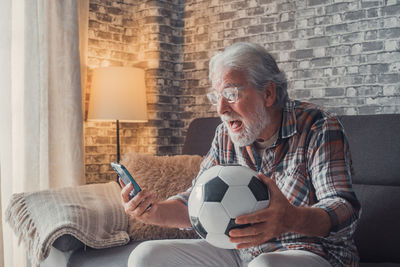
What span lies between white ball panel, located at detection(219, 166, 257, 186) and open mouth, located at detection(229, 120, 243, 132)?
34 centimetres

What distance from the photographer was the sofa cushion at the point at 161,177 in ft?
7.70

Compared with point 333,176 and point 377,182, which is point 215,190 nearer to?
point 333,176

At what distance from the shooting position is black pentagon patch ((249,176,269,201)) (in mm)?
1289

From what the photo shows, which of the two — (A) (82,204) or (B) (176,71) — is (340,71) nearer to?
(B) (176,71)

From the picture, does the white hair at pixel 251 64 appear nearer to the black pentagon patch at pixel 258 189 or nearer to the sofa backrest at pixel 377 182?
the black pentagon patch at pixel 258 189

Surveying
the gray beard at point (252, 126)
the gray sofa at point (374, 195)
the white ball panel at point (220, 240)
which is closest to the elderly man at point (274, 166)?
the gray beard at point (252, 126)

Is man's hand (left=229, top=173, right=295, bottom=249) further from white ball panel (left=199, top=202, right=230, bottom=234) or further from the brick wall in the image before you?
the brick wall

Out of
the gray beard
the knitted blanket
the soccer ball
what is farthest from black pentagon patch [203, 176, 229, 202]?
the knitted blanket

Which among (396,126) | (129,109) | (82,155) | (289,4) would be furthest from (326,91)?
(82,155)

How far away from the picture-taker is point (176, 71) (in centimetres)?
383

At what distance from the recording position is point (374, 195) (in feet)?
6.97

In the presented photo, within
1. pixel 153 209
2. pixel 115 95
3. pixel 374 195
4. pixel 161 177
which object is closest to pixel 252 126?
pixel 153 209

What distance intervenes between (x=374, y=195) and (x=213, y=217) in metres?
1.06

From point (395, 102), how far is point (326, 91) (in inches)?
16.5
